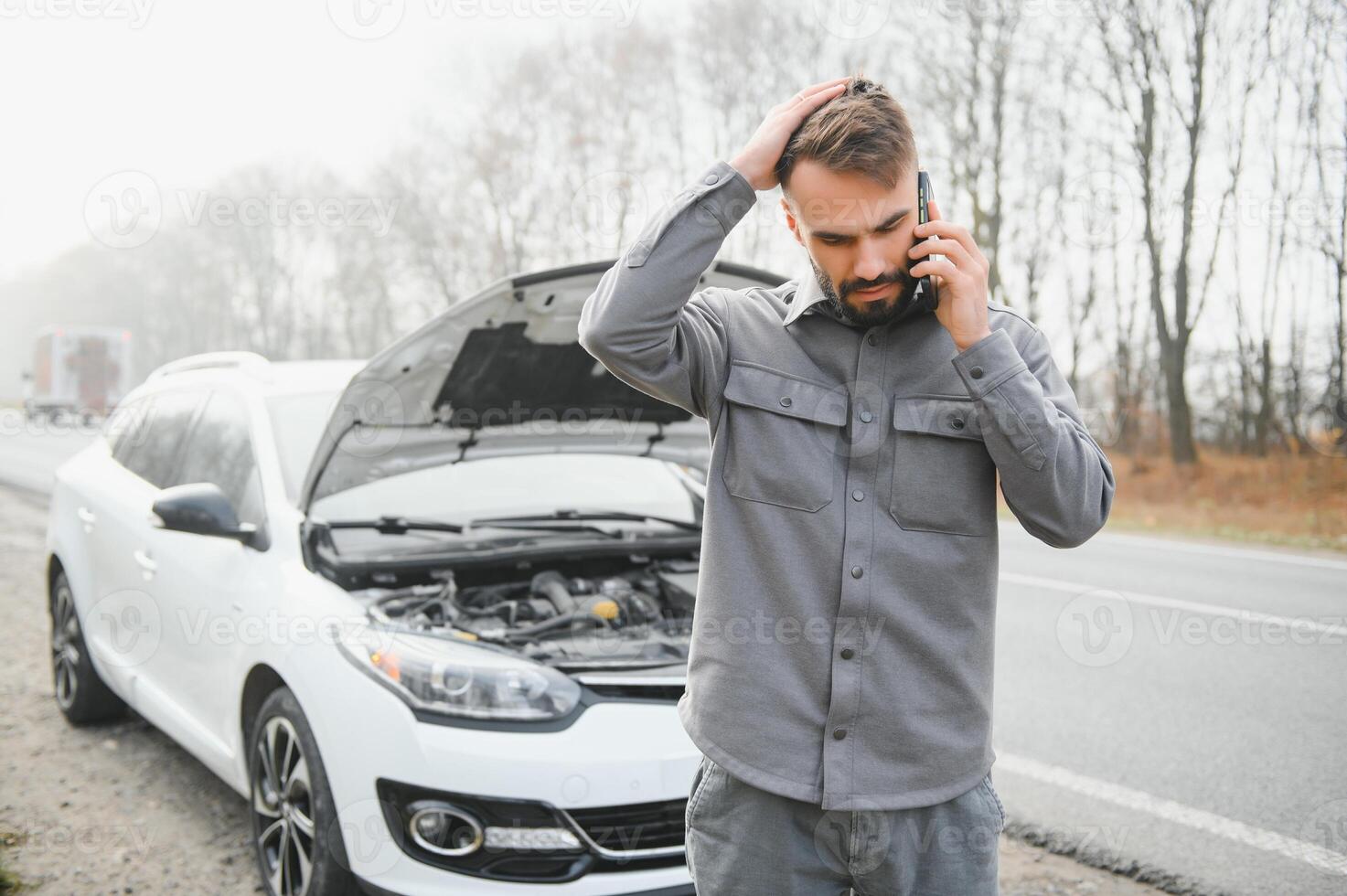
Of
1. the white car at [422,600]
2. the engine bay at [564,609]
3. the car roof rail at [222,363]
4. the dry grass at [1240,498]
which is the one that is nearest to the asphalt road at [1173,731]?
the white car at [422,600]

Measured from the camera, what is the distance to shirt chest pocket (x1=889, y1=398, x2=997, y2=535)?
1573 millimetres

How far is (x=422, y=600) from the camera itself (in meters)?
3.36

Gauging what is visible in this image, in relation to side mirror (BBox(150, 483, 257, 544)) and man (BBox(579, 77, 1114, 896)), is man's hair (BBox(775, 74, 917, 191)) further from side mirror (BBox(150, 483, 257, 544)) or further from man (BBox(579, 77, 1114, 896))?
side mirror (BBox(150, 483, 257, 544))

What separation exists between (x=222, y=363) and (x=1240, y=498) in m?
15.3

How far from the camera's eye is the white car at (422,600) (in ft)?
8.43

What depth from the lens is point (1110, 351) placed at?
22.9 meters

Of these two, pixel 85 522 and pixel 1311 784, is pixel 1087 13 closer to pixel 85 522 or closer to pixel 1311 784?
pixel 1311 784

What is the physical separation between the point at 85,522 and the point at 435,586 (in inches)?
89.1

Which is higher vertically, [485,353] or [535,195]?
[535,195]

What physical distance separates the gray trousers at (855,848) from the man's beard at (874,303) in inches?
30.4

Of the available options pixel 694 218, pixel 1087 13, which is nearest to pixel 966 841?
pixel 694 218

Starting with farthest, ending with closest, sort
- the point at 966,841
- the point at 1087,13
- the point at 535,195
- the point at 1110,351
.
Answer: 1. the point at 535,195
2. the point at 1110,351
3. the point at 1087,13
4. the point at 966,841

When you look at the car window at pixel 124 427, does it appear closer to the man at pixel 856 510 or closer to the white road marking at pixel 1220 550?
the man at pixel 856 510

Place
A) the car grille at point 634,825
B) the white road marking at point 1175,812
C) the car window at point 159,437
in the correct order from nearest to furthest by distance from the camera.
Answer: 1. the car grille at point 634,825
2. the white road marking at point 1175,812
3. the car window at point 159,437
